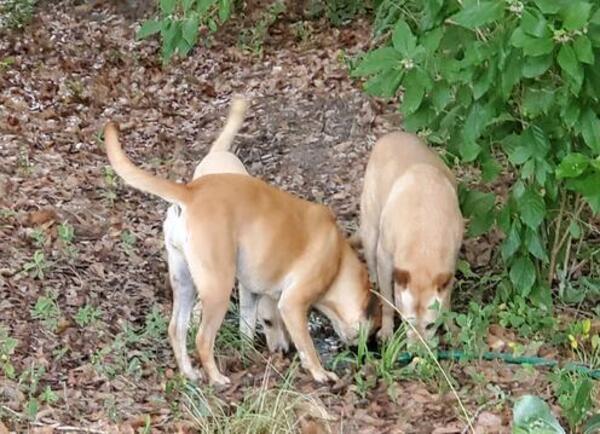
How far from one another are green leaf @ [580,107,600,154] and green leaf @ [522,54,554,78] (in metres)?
0.50

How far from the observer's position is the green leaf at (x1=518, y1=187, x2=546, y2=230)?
6164 millimetres

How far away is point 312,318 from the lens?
7.11m

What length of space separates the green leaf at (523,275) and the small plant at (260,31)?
19.4ft

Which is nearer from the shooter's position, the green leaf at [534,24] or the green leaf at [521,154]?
the green leaf at [534,24]

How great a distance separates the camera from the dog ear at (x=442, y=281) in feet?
20.5

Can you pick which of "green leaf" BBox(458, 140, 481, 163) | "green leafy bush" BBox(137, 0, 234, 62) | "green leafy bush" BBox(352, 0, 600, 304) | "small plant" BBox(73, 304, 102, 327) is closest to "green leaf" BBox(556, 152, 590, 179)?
"green leafy bush" BBox(352, 0, 600, 304)

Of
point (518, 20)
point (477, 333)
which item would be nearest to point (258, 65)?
point (477, 333)

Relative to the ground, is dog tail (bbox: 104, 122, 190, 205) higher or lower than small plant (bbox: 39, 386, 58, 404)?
higher

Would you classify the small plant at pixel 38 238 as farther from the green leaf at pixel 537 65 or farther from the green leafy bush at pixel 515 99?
the green leaf at pixel 537 65

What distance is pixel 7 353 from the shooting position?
584 centimetres

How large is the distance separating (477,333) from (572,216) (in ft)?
2.97

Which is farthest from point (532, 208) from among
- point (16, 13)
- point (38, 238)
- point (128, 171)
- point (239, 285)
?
point (16, 13)

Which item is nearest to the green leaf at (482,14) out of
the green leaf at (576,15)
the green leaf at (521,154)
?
the green leaf at (576,15)

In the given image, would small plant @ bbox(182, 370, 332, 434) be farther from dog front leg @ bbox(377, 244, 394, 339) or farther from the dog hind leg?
dog front leg @ bbox(377, 244, 394, 339)
